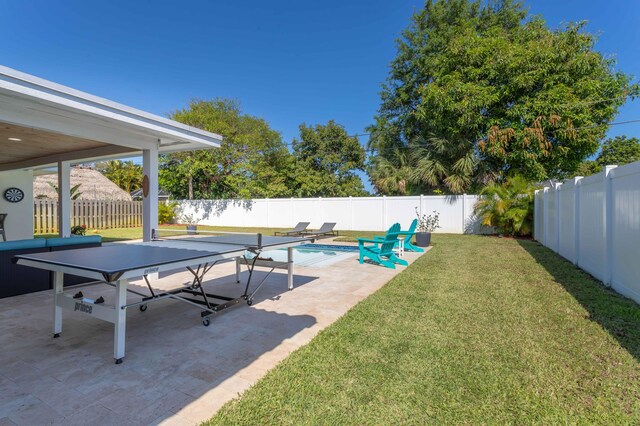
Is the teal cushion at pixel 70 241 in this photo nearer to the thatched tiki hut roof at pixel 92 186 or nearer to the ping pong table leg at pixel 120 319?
the ping pong table leg at pixel 120 319

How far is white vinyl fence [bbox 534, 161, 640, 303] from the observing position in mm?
4625

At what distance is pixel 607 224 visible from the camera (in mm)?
5504

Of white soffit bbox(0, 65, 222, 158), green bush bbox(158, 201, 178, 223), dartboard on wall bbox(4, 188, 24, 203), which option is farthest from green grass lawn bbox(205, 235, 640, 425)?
green bush bbox(158, 201, 178, 223)

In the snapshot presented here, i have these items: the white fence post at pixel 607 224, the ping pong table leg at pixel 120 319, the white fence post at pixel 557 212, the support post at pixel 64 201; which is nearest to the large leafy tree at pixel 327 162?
the white fence post at pixel 557 212

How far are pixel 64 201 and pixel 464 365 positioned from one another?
10601 millimetres

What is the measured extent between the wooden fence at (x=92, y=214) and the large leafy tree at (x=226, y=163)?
5510 mm

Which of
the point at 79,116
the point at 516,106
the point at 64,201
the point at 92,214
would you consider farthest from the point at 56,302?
the point at 92,214

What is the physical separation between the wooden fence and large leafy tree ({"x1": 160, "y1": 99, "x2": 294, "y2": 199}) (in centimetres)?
551

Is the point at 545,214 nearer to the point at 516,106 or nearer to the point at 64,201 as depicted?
the point at 516,106

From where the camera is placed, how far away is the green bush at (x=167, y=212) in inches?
921

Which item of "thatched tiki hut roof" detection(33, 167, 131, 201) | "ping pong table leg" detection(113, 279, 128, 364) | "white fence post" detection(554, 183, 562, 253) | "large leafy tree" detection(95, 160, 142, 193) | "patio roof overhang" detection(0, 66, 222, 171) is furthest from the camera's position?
"large leafy tree" detection(95, 160, 142, 193)

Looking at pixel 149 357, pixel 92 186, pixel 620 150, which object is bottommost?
pixel 149 357

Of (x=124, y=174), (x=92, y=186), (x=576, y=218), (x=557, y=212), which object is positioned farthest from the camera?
(x=124, y=174)

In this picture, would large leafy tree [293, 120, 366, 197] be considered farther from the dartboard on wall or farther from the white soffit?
the white soffit
